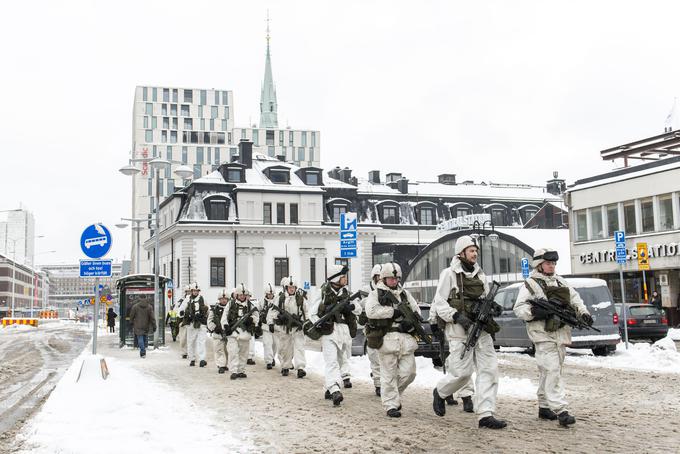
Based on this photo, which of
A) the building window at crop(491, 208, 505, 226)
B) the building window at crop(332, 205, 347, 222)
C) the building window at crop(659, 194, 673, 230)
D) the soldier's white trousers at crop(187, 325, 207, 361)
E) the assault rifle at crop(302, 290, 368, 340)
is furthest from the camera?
the building window at crop(491, 208, 505, 226)

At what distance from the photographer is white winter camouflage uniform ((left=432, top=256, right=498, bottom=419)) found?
8398mm

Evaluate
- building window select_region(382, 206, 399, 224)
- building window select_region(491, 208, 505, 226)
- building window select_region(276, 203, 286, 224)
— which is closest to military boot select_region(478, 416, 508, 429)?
building window select_region(276, 203, 286, 224)

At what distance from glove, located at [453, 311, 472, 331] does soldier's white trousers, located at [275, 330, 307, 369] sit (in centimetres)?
733

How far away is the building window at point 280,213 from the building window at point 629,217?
3080 cm

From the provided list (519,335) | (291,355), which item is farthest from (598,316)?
(291,355)

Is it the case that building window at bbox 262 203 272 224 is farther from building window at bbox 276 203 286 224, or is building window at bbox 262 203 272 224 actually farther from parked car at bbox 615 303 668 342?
Answer: parked car at bbox 615 303 668 342

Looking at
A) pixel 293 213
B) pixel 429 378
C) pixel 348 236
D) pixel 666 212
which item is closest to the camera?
pixel 429 378

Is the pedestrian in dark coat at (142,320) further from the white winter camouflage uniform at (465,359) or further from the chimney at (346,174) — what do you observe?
the chimney at (346,174)

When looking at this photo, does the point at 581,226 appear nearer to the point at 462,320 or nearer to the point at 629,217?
the point at 629,217

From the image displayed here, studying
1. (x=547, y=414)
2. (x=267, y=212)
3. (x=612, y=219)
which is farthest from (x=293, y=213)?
(x=547, y=414)

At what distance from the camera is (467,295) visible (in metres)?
8.81

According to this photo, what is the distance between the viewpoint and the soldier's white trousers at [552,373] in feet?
28.0

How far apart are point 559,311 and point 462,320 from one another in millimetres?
1101

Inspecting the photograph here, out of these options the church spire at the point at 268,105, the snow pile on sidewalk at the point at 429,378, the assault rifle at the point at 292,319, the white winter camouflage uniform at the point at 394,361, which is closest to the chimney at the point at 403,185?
the snow pile on sidewalk at the point at 429,378
